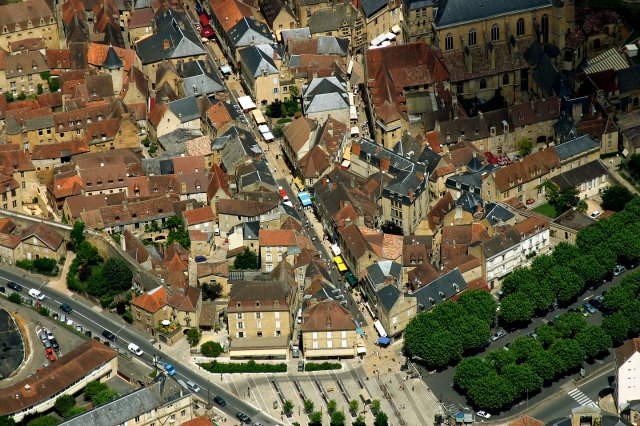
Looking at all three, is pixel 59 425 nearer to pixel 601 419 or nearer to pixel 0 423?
pixel 0 423

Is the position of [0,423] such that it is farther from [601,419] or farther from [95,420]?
[601,419]

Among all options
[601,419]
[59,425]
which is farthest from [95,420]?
[601,419]

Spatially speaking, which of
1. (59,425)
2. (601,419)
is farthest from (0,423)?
(601,419)

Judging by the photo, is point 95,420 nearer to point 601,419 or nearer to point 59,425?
point 59,425
